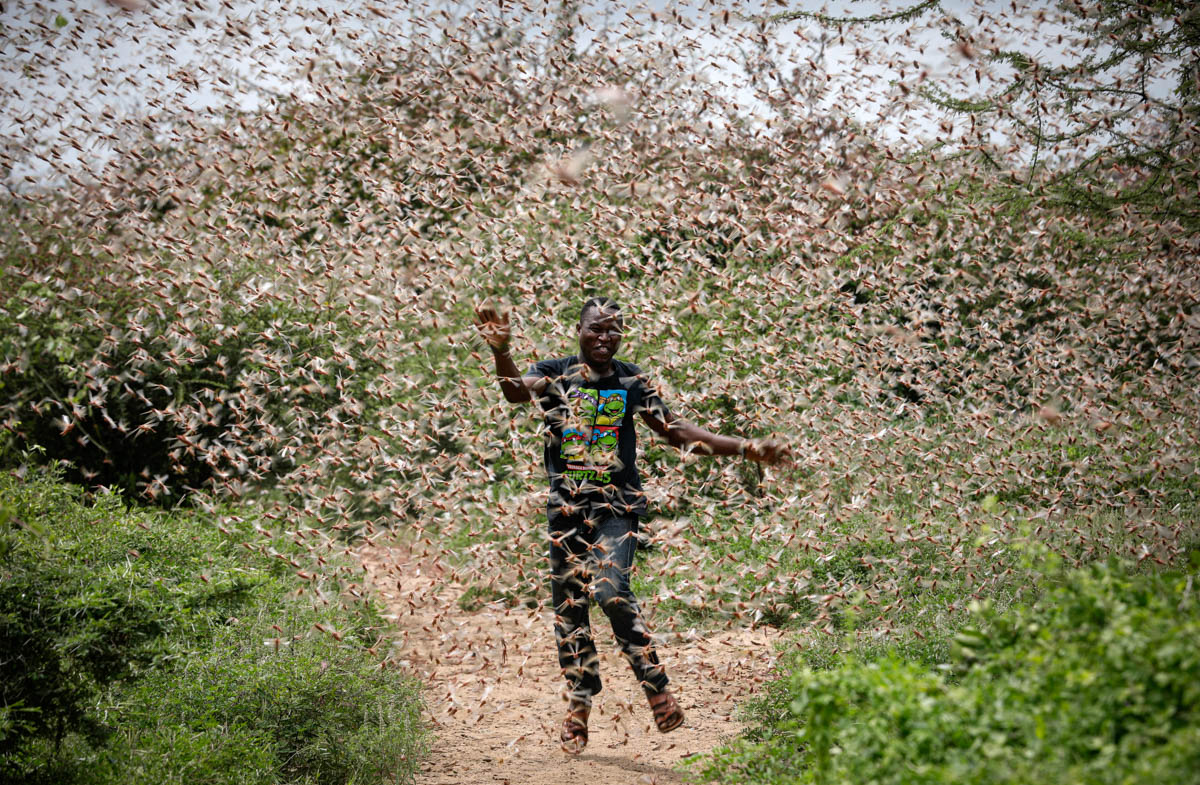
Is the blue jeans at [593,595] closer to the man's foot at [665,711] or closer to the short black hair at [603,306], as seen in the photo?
the man's foot at [665,711]

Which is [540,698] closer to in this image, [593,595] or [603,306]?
[593,595]

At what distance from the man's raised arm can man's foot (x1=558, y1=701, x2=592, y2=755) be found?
157 centimetres

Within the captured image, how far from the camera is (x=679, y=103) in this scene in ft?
26.3

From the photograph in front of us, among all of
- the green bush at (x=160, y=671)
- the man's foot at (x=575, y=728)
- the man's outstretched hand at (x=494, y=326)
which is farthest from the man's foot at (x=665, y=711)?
the man's outstretched hand at (x=494, y=326)

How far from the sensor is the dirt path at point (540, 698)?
4348 mm

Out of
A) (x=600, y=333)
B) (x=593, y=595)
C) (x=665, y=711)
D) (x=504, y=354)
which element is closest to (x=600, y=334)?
(x=600, y=333)

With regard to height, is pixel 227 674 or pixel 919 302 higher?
pixel 919 302

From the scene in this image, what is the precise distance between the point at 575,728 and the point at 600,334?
1.97 metres

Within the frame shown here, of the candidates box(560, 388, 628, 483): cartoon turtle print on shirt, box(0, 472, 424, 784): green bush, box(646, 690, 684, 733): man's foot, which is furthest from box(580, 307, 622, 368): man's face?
box(0, 472, 424, 784): green bush

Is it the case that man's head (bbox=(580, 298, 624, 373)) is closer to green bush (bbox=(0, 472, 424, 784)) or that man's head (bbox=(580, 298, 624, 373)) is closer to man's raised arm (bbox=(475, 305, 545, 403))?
man's raised arm (bbox=(475, 305, 545, 403))

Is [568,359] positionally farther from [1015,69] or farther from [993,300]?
[993,300]

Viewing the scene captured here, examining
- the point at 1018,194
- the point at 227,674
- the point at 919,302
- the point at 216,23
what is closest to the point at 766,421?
the point at 919,302

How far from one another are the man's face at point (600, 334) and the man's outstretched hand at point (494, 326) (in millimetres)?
403

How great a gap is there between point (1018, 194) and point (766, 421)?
2926 millimetres
